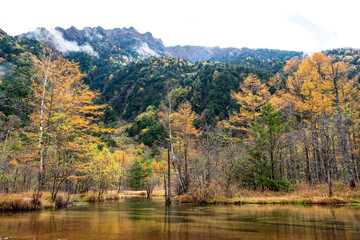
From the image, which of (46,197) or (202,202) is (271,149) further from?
(46,197)

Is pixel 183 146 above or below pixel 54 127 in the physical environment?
below

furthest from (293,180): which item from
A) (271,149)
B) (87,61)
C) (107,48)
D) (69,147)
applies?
(107,48)

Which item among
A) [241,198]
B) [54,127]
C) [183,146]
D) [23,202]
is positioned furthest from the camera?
[183,146]

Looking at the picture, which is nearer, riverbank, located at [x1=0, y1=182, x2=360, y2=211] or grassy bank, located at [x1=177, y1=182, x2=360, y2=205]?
riverbank, located at [x1=0, y1=182, x2=360, y2=211]

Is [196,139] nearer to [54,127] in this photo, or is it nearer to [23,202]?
[54,127]

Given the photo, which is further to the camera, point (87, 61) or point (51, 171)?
point (87, 61)

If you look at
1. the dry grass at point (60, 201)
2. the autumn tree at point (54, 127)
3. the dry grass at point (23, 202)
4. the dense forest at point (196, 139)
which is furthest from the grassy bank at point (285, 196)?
the dry grass at point (23, 202)

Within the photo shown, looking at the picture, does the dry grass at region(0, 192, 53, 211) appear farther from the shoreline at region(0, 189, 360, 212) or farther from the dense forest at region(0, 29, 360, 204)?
the dense forest at region(0, 29, 360, 204)

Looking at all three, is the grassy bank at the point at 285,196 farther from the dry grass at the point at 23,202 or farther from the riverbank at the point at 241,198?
the dry grass at the point at 23,202

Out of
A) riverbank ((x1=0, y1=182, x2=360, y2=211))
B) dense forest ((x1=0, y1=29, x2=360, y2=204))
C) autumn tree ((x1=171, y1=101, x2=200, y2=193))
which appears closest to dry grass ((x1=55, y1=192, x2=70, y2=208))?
riverbank ((x1=0, y1=182, x2=360, y2=211))

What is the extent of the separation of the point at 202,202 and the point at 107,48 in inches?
6690

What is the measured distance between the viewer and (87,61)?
5320 inches

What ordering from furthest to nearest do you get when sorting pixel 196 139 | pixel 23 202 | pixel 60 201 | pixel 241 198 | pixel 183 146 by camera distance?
pixel 196 139
pixel 183 146
pixel 241 198
pixel 60 201
pixel 23 202

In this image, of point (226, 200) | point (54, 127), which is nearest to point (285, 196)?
point (226, 200)
